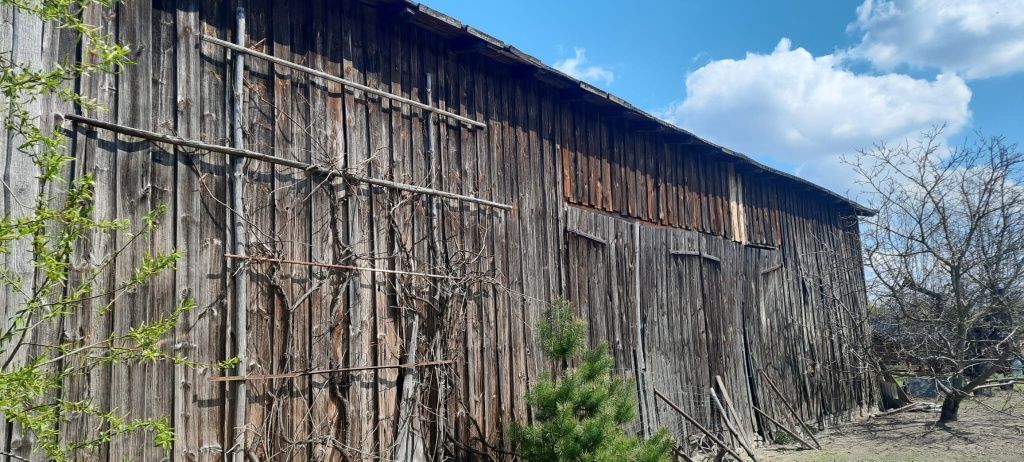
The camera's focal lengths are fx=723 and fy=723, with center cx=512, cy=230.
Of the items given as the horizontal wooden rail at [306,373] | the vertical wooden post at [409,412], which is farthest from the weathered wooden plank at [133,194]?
the vertical wooden post at [409,412]

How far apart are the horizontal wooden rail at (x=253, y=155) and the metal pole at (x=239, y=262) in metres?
0.13

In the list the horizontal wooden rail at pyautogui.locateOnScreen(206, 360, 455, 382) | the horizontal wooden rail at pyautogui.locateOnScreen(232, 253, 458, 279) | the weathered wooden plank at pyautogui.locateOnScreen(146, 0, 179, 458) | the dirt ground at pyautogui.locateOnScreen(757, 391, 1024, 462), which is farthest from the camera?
the dirt ground at pyautogui.locateOnScreen(757, 391, 1024, 462)

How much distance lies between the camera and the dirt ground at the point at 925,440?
9.82 m

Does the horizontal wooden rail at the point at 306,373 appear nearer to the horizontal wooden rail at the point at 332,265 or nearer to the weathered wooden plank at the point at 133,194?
the weathered wooden plank at the point at 133,194

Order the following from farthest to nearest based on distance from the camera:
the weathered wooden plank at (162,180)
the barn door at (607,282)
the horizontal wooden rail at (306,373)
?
1. the barn door at (607,282)
2. the horizontal wooden rail at (306,373)
3. the weathered wooden plank at (162,180)

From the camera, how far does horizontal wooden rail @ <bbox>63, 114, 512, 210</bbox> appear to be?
437 centimetres

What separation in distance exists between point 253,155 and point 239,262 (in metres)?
0.77

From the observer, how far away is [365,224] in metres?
5.93

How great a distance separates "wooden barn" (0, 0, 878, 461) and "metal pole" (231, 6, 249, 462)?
2 cm

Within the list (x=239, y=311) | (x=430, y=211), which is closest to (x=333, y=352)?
(x=239, y=311)

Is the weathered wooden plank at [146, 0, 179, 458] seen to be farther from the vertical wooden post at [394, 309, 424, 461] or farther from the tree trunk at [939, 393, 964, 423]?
the tree trunk at [939, 393, 964, 423]

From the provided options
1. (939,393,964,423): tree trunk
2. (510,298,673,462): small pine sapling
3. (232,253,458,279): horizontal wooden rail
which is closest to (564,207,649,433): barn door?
(510,298,673,462): small pine sapling

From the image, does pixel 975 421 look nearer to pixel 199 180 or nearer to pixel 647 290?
pixel 647 290

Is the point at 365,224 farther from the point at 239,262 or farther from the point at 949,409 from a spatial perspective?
the point at 949,409
